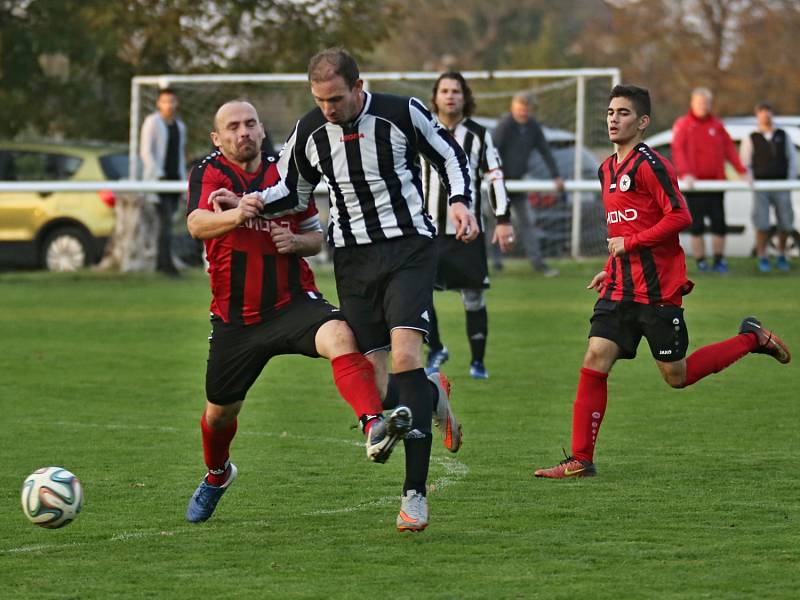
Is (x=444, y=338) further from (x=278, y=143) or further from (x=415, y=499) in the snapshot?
(x=278, y=143)

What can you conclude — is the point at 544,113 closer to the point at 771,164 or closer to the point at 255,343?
the point at 771,164

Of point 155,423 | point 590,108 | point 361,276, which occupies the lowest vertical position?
point 155,423

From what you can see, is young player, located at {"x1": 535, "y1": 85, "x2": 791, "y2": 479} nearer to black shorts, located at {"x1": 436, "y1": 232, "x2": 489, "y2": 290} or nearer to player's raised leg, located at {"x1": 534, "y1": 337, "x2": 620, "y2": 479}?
player's raised leg, located at {"x1": 534, "y1": 337, "x2": 620, "y2": 479}

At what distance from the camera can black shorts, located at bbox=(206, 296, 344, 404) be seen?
653cm

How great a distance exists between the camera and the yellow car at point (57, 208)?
72.7ft

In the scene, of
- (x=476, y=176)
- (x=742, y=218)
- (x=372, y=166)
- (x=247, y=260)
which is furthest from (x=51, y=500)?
(x=742, y=218)

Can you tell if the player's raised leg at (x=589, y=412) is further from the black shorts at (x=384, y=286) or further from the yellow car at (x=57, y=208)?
the yellow car at (x=57, y=208)

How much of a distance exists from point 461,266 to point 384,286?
15.2 feet

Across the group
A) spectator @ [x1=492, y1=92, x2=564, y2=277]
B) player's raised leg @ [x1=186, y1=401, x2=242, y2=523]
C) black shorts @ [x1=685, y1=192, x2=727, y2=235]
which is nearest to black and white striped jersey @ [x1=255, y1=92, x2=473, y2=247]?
player's raised leg @ [x1=186, y1=401, x2=242, y2=523]

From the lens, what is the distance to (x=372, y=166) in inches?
263

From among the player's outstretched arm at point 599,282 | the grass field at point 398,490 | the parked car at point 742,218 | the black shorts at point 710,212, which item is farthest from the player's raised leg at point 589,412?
the parked car at point 742,218

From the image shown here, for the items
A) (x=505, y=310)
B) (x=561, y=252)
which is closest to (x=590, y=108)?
(x=561, y=252)

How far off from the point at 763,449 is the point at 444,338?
20.3 feet

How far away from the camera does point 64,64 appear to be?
29594 mm
